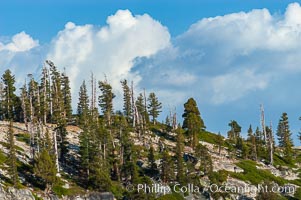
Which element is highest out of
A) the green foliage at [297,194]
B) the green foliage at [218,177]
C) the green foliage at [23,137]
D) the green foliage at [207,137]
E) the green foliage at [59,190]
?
the green foliage at [207,137]

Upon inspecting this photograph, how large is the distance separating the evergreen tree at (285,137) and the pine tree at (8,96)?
212 ft

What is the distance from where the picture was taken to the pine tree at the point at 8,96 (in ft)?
387

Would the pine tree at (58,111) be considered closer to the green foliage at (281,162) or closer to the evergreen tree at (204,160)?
the evergreen tree at (204,160)

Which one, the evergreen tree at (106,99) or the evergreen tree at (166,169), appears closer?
the evergreen tree at (166,169)

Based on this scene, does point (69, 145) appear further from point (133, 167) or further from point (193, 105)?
point (193, 105)

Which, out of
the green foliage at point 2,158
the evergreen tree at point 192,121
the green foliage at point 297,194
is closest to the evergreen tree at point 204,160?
the evergreen tree at point 192,121

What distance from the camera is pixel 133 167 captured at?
92.5 m

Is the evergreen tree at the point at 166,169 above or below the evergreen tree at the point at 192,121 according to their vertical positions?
below

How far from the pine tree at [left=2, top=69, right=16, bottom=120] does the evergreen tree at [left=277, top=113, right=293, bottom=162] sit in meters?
64.5

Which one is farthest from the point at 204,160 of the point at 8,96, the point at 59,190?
the point at 8,96

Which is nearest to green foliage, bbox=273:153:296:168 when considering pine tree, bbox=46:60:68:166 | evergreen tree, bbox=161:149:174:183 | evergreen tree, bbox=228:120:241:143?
evergreen tree, bbox=228:120:241:143

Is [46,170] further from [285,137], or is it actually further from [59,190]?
[285,137]

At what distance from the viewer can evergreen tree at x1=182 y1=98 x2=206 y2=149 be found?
4604 inches

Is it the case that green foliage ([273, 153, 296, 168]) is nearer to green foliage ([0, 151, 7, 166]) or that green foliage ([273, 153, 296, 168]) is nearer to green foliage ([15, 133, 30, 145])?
green foliage ([15, 133, 30, 145])
